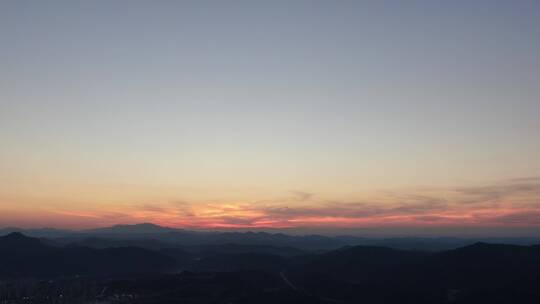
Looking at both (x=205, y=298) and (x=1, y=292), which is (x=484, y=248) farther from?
(x=1, y=292)

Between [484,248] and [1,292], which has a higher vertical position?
[484,248]

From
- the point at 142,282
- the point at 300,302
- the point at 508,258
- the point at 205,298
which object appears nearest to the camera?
the point at 300,302

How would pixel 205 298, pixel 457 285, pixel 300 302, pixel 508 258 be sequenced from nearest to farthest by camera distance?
pixel 300 302
pixel 205 298
pixel 457 285
pixel 508 258

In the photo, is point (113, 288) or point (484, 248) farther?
point (484, 248)

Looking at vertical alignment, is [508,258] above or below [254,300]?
above

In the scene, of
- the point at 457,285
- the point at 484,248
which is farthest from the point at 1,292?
the point at 484,248

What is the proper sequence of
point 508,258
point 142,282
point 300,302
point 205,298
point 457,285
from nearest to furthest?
1. point 300,302
2. point 205,298
3. point 457,285
4. point 142,282
5. point 508,258

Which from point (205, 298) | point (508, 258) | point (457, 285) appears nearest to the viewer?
point (205, 298)

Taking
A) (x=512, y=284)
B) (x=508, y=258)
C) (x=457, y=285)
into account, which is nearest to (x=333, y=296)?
(x=457, y=285)

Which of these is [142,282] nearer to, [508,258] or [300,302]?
[300,302]
